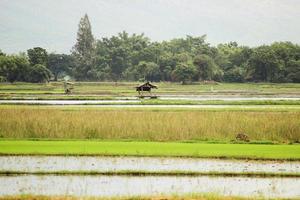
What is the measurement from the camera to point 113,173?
1465 cm

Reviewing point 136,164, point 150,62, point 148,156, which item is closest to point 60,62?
point 150,62

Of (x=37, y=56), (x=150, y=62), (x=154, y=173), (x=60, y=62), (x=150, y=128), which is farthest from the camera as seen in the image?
(x=60, y=62)

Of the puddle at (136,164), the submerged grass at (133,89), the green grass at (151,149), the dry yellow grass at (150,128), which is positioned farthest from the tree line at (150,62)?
the puddle at (136,164)

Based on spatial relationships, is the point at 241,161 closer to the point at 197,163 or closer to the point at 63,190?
the point at 197,163

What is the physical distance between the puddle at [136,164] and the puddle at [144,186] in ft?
3.62

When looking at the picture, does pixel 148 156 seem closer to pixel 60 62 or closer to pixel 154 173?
pixel 154 173

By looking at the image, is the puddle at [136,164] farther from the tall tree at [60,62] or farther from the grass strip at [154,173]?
the tall tree at [60,62]

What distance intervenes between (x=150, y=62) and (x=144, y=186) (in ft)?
329

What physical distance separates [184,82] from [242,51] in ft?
88.9

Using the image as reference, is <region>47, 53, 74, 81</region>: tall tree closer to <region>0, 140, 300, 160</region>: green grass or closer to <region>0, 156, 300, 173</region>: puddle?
<region>0, 140, 300, 160</region>: green grass

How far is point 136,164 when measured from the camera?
16.2 meters

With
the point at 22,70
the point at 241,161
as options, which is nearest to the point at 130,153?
the point at 241,161

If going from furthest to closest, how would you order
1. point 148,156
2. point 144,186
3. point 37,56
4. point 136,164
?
point 37,56 → point 148,156 → point 136,164 → point 144,186

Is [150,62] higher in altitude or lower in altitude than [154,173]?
higher
